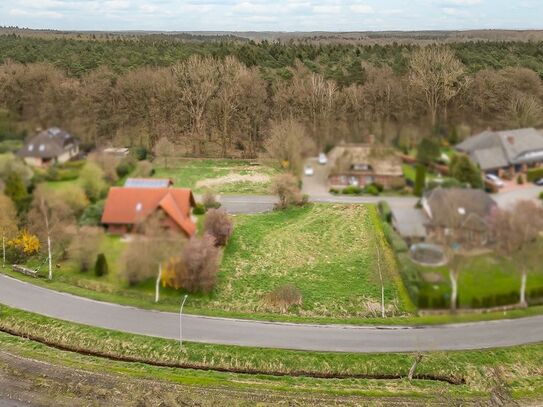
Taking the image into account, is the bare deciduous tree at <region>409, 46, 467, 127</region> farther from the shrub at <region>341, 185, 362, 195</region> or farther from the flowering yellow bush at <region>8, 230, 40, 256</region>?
the flowering yellow bush at <region>8, 230, 40, 256</region>

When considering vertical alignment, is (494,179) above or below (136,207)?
above

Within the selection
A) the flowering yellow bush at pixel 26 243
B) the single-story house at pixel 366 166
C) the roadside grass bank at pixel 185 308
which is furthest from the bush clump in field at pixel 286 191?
the flowering yellow bush at pixel 26 243

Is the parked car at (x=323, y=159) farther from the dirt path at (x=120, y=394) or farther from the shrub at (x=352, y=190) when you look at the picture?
the dirt path at (x=120, y=394)

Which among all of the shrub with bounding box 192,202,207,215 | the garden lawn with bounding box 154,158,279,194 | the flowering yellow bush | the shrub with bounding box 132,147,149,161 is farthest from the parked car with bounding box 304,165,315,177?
the flowering yellow bush

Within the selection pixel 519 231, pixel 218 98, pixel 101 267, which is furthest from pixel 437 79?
pixel 101 267

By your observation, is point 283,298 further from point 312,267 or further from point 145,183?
point 145,183

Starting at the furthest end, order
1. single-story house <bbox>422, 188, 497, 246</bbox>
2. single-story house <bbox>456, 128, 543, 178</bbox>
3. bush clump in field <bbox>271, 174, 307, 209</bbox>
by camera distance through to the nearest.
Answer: bush clump in field <bbox>271, 174, 307, 209</bbox> < single-story house <bbox>456, 128, 543, 178</bbox> < single-story house <bbox>422, 188, 497, 246</bbox>
